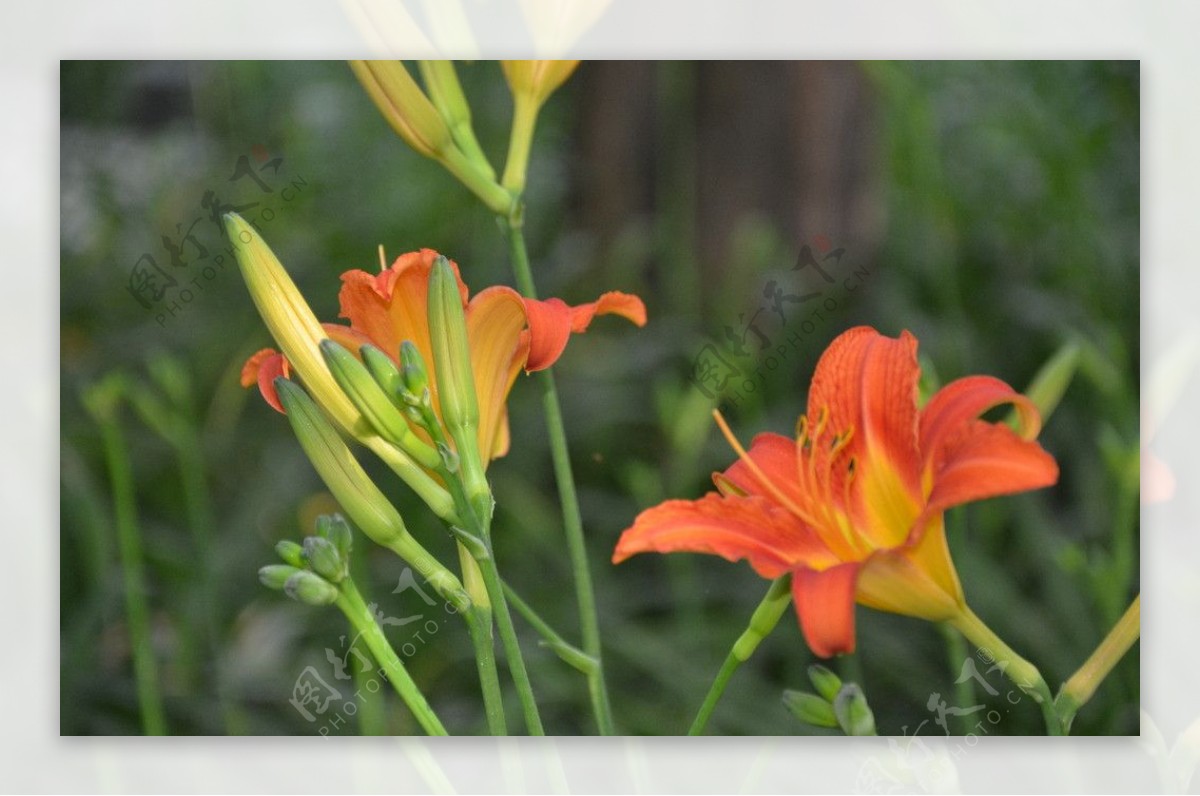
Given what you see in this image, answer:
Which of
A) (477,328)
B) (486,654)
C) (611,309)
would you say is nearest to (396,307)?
(477,328)

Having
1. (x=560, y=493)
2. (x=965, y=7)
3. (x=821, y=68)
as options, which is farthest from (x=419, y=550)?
(x=965, y=7)

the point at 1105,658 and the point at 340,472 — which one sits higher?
the point at 340,472

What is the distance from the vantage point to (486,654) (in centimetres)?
122

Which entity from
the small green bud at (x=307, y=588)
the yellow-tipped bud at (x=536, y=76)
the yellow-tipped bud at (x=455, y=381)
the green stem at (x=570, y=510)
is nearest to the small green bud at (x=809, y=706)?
the green stem at (x=570, y=510)

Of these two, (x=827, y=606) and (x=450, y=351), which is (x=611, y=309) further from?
→ (x=827, y=606)

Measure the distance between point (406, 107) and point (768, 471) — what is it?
52cm

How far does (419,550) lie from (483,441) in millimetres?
121

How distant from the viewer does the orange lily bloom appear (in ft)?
3.73

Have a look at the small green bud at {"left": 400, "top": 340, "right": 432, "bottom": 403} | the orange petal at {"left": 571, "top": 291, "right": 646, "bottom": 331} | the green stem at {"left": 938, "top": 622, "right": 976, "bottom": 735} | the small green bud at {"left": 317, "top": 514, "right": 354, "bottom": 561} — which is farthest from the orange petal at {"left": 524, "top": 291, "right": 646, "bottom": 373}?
the green stem at {"left": 938, "top": 622, "right": 976, "bottom": 735}

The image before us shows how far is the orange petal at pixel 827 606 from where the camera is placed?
1.10 m

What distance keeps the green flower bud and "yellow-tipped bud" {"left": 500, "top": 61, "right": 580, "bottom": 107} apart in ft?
1.34

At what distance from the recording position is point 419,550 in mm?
1174

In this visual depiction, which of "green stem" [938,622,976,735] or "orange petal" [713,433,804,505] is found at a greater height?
"orange petal" [713,433,804,505]

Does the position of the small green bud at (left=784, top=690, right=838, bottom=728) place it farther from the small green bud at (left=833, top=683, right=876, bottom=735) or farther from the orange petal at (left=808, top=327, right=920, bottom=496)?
the orange petal at (left=808, top=327, right=920, bottom=496)
